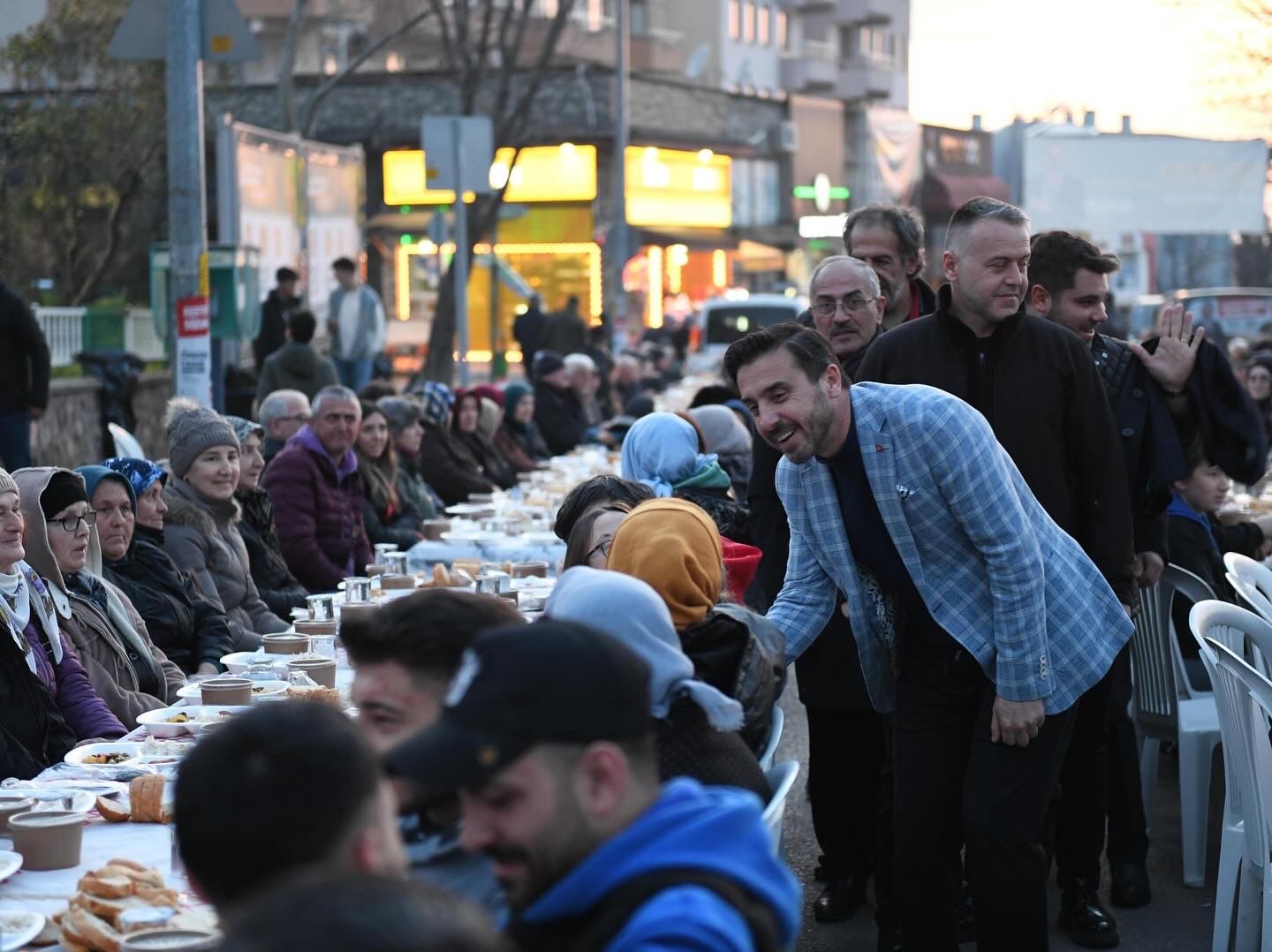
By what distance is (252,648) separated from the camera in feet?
24.7

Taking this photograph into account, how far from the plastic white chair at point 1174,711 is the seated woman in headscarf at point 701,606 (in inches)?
113

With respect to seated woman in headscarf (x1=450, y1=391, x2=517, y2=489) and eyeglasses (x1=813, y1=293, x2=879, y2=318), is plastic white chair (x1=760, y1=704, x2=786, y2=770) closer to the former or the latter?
eyeglasses (x1=813, y1=293, x2=879, y2=318)

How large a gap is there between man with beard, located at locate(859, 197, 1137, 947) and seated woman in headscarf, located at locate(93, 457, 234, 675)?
2.92 m

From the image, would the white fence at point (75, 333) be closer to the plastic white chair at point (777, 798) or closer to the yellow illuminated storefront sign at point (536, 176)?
the plastic white chair at point (777, 798)

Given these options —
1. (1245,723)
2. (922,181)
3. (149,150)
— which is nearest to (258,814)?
(1245,723)

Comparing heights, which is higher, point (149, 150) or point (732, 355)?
point (149, 150)

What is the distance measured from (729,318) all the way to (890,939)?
26.1 metres

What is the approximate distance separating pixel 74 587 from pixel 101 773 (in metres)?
1.68

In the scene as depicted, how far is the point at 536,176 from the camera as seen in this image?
133 feet

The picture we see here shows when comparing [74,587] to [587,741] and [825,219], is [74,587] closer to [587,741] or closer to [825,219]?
[587,741]

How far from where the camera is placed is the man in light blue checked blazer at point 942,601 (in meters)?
4.41

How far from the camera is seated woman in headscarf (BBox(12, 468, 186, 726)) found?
5.81 m

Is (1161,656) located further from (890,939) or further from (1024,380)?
(1024,380)

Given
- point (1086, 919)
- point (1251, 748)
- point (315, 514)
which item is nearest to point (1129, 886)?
point (1086, 919)
